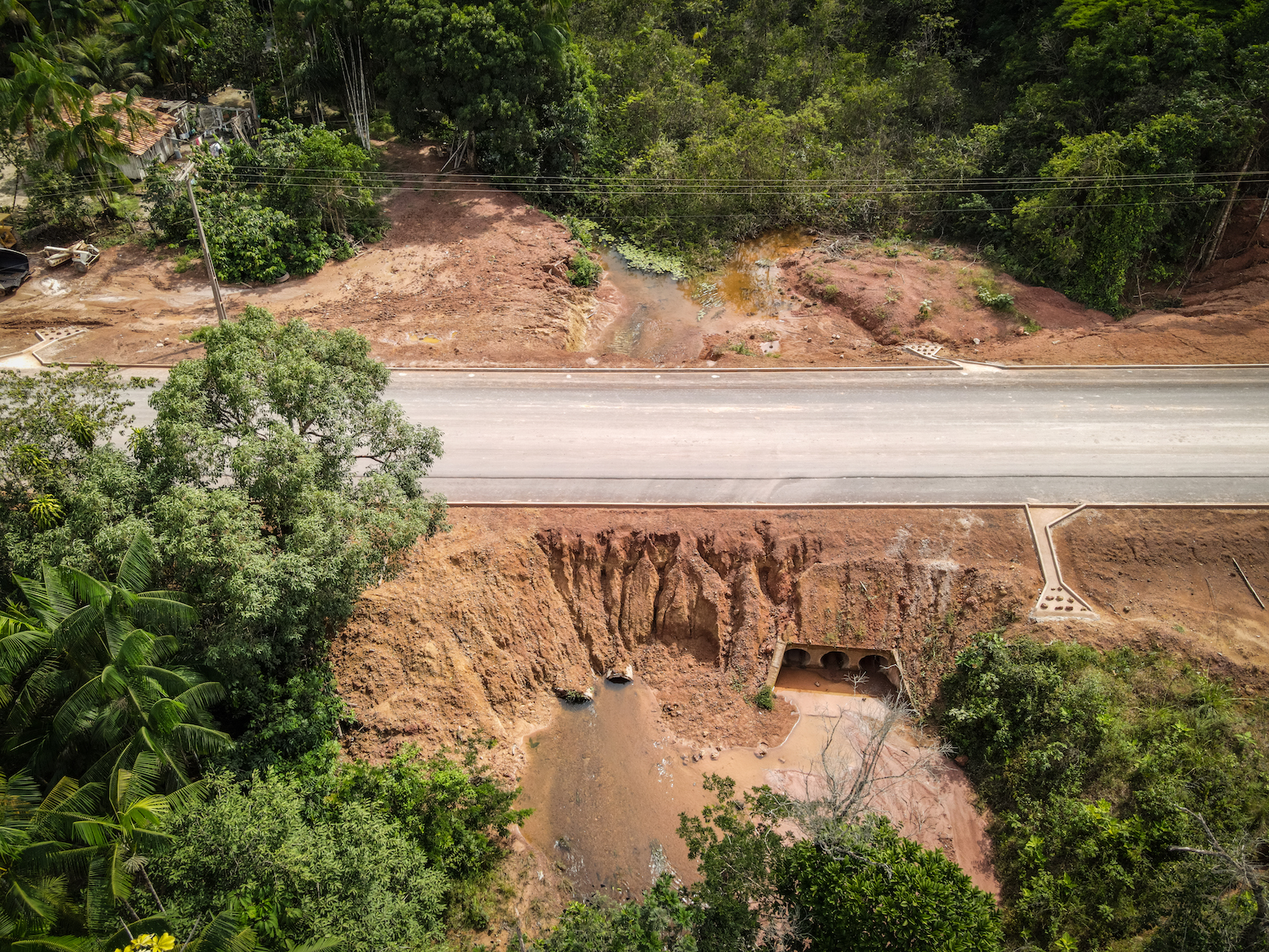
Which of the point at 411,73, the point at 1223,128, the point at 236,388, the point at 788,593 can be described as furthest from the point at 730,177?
the point at 236,388

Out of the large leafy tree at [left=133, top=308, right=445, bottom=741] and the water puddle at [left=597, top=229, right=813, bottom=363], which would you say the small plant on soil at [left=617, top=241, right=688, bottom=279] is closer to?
the water puddle at [left=597, top=229, right=813, bottom=363]

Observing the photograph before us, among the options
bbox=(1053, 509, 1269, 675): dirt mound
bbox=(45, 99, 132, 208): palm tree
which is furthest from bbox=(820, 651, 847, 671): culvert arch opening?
bbox=(45, 99, 132, 208): palm tree

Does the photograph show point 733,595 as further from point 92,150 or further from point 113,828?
point 92,150

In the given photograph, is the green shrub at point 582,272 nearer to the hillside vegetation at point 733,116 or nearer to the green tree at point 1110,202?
the hillside vegetation at point 733,116

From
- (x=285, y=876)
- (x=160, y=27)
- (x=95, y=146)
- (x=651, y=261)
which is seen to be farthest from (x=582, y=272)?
(x=160, y=27)

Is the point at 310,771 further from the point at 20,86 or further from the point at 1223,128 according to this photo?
the point at 1223,128

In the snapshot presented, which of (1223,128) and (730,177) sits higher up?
(1223,128)

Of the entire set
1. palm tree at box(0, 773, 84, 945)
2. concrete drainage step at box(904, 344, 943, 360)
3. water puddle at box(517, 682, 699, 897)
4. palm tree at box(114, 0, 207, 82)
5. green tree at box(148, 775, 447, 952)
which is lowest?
water puddle at box(517, 682, 699, 897)
